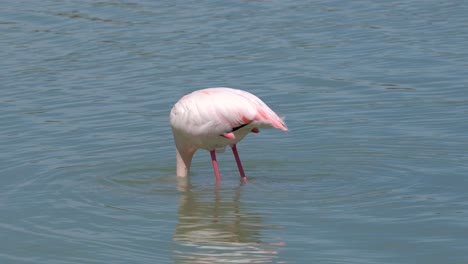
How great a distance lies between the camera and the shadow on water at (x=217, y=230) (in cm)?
779

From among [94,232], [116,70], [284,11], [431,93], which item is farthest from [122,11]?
[94,232]

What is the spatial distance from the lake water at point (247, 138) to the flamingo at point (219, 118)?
1.45 ft

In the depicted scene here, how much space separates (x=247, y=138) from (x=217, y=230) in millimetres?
3177

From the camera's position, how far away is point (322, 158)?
10578mm

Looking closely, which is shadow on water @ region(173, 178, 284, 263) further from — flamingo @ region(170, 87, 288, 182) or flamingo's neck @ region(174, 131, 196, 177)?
flamingo @ region(170, 87, 288, 182)

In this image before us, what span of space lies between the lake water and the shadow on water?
0.02 metres

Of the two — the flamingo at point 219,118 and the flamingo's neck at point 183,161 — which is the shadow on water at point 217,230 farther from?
the flamingo at point 219,118

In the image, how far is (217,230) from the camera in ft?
28.2

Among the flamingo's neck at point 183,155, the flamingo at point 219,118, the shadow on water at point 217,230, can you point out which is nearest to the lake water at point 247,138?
the shadow on water at point 217,230

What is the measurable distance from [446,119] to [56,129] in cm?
418

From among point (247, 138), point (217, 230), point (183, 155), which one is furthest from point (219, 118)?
point (247, 138)

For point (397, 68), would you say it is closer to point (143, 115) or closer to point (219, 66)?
point (219, 66)

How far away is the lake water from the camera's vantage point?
27.1ft

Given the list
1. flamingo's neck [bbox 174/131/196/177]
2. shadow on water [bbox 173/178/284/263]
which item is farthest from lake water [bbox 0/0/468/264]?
flamingo's neck [bbox 174/131/196/177]
